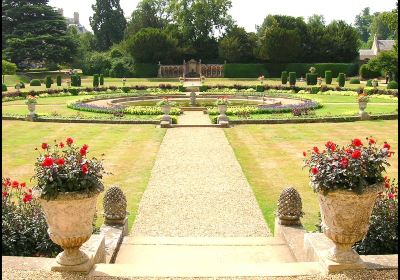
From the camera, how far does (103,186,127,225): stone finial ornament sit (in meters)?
7.72

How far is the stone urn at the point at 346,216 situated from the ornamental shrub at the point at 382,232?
3.52ft

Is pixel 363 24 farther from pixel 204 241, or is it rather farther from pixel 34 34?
pixel 204 241

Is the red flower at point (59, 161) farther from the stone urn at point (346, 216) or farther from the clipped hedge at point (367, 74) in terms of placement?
the clipped hedge at point (367, 74)

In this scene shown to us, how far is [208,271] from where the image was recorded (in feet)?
17.6

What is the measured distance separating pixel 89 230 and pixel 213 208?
4.90 metres

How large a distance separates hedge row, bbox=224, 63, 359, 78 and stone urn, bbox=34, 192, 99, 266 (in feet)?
192

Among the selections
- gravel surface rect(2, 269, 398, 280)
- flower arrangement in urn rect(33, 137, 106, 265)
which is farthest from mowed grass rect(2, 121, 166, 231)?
gravel surface rect(2, 269, 398, 280)

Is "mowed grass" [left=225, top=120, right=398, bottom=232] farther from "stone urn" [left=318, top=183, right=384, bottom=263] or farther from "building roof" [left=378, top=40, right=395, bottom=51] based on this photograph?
"building roof" [left=378, top=40, right=395, bottom=51]

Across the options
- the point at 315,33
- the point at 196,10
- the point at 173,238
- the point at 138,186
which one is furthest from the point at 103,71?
the point at 173,238

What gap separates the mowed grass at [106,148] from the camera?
480 inches

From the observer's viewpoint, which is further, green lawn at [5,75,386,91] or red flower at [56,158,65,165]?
green lawn at [5,75,386,91]

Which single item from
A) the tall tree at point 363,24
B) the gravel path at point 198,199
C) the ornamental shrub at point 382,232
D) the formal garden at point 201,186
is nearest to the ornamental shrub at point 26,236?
the formal garden at point 201,186

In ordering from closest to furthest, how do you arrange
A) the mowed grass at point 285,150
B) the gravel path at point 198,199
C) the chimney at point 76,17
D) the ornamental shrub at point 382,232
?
the ornamental shrub at point 382,232
the gravel path at point 198,199
the mowed grass at point 285,150
the chimney at point 76,17

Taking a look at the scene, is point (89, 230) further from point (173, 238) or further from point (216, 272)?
point (173, 238)
